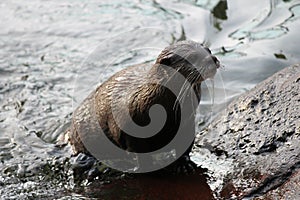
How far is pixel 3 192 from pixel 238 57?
293 cm

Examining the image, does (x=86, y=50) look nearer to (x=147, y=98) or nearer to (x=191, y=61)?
(x=147, y=98)

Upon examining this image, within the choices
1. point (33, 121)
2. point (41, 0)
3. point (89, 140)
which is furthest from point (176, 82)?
point (41, 0)

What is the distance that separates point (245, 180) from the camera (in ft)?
13.3

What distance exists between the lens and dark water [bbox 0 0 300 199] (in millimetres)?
5461

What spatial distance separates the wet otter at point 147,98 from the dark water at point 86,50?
470 millimetres

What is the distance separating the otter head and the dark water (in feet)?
3.92

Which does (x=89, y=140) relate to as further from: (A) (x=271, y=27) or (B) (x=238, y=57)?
(A) (x=271, y=27)

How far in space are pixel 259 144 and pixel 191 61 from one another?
75cm

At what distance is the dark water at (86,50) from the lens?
546 cm

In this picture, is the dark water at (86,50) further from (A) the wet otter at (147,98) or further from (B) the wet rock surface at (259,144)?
(B) the wet rock surface at (259,144)

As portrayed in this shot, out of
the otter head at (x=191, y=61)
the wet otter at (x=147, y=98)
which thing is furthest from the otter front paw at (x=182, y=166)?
the otter head at (x=191, y=61)

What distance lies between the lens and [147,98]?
4.22 metres

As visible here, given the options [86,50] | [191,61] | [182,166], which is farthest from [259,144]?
[86,50]

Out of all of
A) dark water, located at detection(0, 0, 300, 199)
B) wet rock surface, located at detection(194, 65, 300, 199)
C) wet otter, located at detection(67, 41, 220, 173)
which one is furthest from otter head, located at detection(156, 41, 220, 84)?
dark water, located at detection(0, 0, 300, 199)
